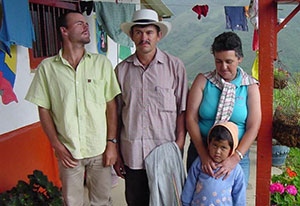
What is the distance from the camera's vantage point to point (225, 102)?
1.87 metres

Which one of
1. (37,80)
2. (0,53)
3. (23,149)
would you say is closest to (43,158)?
(23,149)

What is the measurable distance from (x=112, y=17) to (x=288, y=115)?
269 cm

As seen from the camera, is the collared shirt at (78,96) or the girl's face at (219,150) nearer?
the girl's face at (219,150)

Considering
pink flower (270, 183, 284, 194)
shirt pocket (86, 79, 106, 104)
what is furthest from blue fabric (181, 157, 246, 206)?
pink flower (270, 183, 284, 194)

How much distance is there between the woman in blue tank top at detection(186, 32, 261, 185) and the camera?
1837 mm

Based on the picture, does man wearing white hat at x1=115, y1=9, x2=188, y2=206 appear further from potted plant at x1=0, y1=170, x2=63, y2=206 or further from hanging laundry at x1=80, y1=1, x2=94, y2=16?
hanging laundry at x1=80, y1=1, x2=94, y2=16

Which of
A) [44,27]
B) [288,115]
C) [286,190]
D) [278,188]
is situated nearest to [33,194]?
[44,27]

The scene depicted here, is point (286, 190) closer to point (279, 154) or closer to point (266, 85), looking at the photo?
point (266, 85)

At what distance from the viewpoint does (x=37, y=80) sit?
6.50 ft

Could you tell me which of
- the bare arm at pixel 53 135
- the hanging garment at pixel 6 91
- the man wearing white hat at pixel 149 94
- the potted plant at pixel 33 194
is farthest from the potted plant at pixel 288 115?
the hanging garment at pixel 6 91

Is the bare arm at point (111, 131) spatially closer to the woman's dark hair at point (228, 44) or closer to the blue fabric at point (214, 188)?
the blue fabric at point (214, 188)

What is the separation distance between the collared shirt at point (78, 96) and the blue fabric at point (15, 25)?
58cm

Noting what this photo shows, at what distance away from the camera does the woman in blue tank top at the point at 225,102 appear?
1.84m

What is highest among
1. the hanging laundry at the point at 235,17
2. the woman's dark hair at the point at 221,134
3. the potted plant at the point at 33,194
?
the hanging laundry at the point at 235,17
